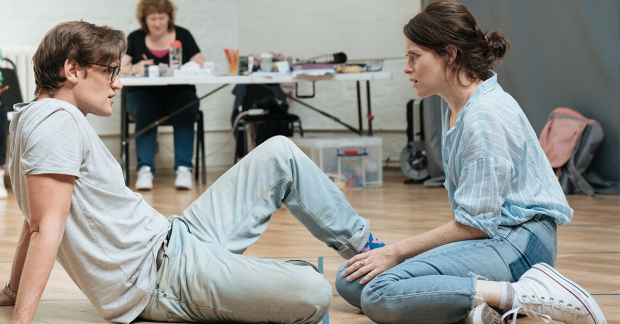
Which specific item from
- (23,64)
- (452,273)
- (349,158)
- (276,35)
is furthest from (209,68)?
(452,273)

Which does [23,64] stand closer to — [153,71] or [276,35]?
[153,71]

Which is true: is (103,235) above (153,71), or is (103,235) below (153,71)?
below

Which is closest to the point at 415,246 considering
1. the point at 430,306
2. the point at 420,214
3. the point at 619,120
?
the point at 430,306

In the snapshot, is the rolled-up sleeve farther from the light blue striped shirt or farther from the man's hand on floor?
the man's hand on floor

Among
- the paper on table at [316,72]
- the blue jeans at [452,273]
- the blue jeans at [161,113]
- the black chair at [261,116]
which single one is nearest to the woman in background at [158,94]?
the blue jeans at [161,113]

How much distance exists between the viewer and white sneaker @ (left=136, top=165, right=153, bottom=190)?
407cm

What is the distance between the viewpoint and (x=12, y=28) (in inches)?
185

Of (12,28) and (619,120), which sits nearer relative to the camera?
(619,120)

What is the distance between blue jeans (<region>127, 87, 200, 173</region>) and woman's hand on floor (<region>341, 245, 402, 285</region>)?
9.89 ft

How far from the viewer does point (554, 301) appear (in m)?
1.22

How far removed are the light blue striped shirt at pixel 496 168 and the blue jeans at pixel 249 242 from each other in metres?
0.29

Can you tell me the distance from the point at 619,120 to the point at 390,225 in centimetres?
177

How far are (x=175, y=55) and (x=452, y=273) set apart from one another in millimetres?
3179

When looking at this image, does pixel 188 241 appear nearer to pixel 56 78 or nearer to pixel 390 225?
pixel 56 78
